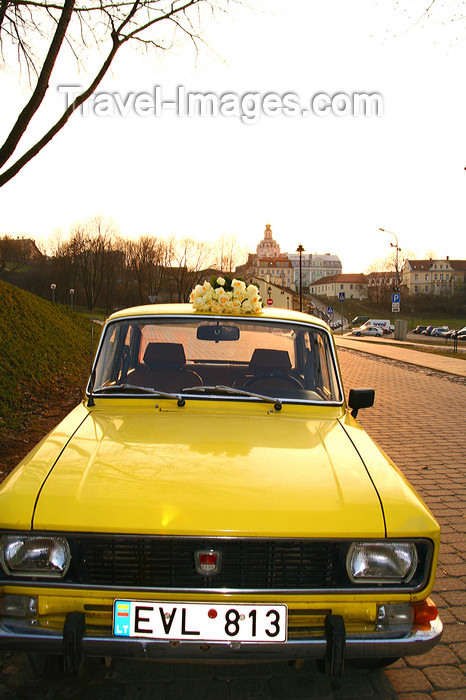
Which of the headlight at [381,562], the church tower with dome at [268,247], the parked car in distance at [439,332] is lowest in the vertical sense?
the parked car in distance at [439,332]

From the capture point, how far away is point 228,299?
12.1ft

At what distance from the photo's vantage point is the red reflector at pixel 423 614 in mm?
2195

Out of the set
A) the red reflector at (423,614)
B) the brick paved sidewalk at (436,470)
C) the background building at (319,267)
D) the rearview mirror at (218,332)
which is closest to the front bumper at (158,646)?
the red reflector at (423,614)

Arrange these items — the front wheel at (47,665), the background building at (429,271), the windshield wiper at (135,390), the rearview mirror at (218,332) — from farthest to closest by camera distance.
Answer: the background building at (429,271), the rearview mirror at (218,332), the windshield wiper at (135,390), the front wheel at (47,665)

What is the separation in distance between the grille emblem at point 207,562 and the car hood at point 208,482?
4.2 inches

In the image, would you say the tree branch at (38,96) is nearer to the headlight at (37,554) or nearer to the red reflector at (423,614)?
the headlight at (37,554)

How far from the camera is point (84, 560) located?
2.12m

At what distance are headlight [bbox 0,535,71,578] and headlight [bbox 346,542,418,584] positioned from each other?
43.8 inches

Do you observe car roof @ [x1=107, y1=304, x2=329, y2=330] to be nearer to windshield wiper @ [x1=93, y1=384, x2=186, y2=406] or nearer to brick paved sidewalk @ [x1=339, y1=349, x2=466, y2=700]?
windshield wiper @ [x1=93, y1=384, x2=186, y2=406]

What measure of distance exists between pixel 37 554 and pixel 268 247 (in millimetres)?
179067

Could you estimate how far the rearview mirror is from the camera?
367 cm

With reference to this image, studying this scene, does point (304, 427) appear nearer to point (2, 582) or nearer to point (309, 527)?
point (309, 527)

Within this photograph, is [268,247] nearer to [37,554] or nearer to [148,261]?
[148,261]

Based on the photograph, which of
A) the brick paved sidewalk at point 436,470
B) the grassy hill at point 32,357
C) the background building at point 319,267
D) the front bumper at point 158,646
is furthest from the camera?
the background building at point 319,267
